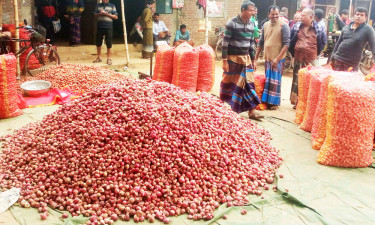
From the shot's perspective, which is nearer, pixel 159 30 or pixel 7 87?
pixel 7 87

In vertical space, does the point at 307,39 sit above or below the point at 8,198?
above

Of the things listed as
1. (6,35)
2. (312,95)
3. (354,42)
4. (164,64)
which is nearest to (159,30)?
(164,64)

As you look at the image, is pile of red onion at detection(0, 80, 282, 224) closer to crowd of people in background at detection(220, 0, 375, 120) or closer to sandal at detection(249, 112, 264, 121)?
crowd of people in background at detection(220, 0, 375, 120)

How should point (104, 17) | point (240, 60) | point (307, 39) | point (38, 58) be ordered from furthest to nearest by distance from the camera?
point (104, 17) < point (38, 58) < point (307, 39) < point (240, 60)

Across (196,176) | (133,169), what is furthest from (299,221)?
(133,169)

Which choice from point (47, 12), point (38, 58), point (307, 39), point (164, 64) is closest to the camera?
point (307, 39)

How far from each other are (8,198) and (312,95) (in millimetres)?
3496

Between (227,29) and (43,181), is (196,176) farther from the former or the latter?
(227,29)

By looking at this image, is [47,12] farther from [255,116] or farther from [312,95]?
[312,95]

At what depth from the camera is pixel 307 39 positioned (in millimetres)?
5352

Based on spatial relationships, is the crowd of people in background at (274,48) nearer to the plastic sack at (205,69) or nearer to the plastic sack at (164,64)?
the plastic sack at (205,69)

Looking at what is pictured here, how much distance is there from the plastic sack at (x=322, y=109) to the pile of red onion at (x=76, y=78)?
377 cm

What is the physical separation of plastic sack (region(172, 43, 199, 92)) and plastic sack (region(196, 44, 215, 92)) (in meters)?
0.26

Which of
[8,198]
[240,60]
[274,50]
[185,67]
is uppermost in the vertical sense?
[274,50]
